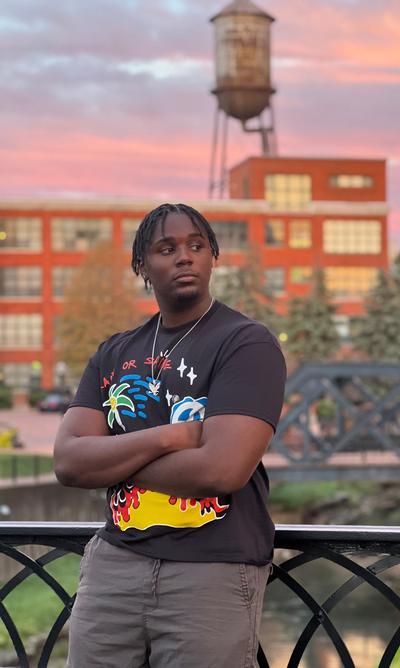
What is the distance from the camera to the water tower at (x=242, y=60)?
7750cm

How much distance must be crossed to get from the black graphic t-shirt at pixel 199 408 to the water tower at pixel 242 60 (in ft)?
249

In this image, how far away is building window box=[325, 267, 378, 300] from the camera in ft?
261

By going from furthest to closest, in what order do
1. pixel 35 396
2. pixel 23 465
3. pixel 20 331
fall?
pixel 20 331 → pixel 35 396 → pixel 23 465

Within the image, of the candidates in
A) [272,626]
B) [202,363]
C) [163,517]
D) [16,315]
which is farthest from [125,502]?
[16,315]

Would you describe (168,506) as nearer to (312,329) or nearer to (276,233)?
(312,329)

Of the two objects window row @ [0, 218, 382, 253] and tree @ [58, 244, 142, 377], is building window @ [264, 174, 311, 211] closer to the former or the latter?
window row @ [0, 218, 382, 253]

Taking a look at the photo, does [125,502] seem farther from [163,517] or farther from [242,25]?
[242,25]

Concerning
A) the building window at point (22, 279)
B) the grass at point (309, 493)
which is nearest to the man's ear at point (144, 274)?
the grass at point (309, 493)

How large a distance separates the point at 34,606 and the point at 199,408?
2340cm

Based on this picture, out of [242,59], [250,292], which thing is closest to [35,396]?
[250,292]

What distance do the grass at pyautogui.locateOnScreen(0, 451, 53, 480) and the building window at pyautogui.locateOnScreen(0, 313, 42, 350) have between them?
36673 mm

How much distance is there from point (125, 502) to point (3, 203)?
243 feet

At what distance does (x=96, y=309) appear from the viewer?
60656 mm

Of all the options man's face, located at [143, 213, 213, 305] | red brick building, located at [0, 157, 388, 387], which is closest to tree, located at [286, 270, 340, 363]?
red brick building, located at [0, 157, 388, 387]
